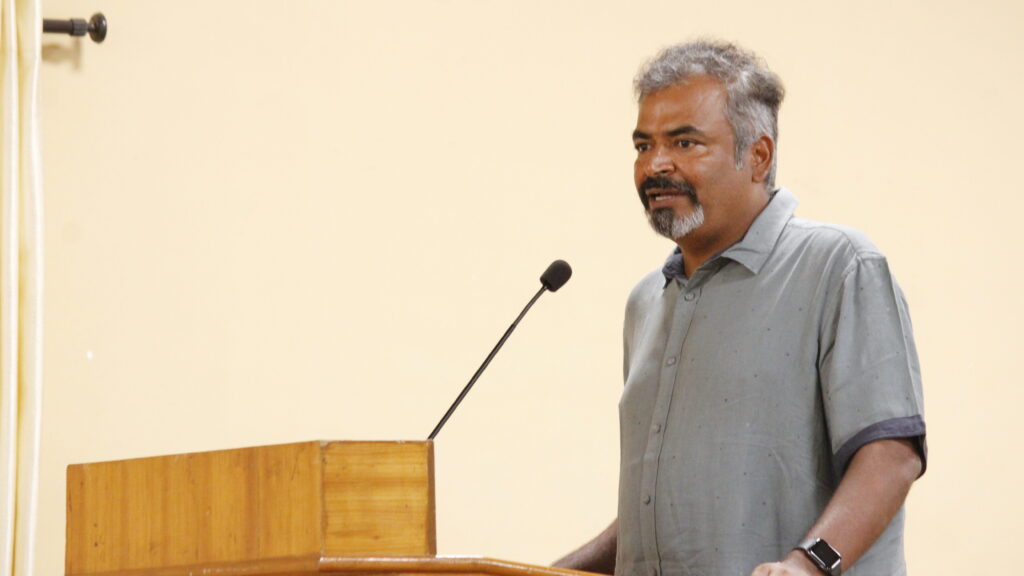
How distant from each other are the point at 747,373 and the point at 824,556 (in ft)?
1.10

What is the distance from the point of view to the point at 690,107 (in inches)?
89.4

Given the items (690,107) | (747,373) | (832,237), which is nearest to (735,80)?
(690,107)

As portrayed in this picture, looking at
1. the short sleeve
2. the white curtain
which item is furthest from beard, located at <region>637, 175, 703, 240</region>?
the white curtain

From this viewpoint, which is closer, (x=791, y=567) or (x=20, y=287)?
(x=791, y=567)

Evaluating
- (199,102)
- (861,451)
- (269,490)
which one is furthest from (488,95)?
(269,490)

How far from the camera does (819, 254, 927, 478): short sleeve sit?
1.95 metres

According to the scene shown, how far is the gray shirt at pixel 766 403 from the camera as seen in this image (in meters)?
1.99

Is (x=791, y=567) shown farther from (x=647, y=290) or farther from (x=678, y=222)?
(x=647, y=290)

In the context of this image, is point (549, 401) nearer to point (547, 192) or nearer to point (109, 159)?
point (547, 192)

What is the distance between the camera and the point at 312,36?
346 cm

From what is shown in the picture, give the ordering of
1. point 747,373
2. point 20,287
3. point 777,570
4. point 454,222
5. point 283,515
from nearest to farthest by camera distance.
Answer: point 283,515 → point 777,570 → point 747,373 → point 20,287 → point 454,222

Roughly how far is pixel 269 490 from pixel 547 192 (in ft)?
7.44

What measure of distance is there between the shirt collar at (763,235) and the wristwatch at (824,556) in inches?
18.8

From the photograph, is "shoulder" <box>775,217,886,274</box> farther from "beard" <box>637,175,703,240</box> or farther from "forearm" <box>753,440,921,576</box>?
"forearm" <box>753,440,921,576</box>
